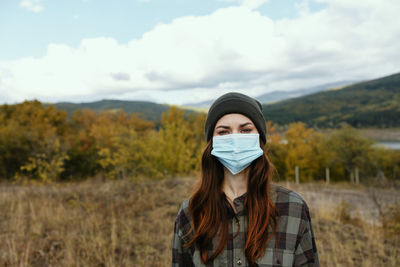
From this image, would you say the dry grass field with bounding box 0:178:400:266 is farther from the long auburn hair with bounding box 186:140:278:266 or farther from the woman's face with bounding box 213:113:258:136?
the woman's face with bounding box 213:113:258:136

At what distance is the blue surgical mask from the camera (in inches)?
70.8

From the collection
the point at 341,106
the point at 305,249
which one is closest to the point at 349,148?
the point at 305,249

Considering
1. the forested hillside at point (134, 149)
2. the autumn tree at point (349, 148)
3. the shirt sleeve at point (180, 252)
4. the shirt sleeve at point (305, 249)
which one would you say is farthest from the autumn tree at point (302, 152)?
the shirt sleeve at point (180, 252)

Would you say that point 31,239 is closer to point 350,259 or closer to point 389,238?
point 350,259

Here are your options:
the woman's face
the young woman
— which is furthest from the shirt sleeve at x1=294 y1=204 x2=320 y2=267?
the woman's face

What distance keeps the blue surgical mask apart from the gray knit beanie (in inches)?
4.3

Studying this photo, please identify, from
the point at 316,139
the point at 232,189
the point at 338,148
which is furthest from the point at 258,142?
the point at 316,139

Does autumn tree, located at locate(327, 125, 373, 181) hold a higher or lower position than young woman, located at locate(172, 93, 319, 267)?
lower

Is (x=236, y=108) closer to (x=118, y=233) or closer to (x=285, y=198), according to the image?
(x=285, y=198)

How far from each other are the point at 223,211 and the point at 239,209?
0.11 m

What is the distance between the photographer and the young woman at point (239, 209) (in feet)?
5.17

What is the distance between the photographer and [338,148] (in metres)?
40.0

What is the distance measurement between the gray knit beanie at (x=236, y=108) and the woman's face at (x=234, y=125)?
0.10 ft

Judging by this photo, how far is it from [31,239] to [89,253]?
1.45 metres
